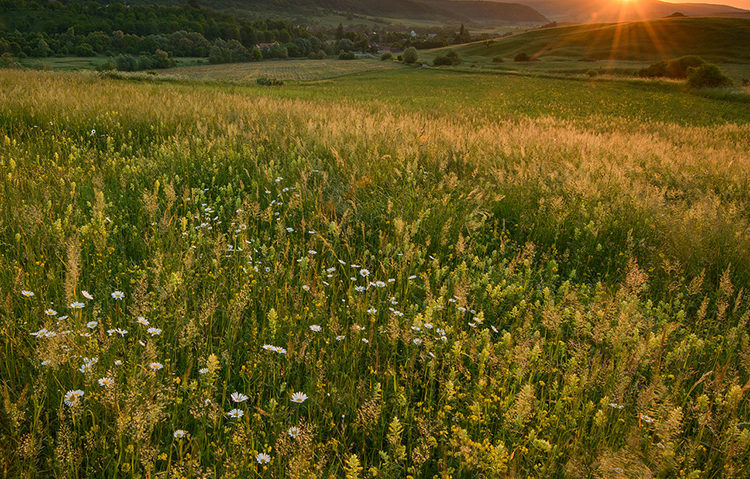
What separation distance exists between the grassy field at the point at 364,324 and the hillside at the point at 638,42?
8061cm

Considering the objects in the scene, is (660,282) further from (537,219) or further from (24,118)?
(24,118)

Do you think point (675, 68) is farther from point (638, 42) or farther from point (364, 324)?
point (364, 324)

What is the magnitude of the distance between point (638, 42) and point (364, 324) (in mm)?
101942

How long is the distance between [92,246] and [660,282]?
507 cm

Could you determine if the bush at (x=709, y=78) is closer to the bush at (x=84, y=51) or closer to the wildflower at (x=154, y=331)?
the wildflower at (x=154, y=331)

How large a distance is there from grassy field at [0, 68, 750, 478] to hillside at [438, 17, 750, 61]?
80605mm

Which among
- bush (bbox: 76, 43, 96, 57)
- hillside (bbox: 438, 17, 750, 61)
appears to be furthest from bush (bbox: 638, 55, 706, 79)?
bush (bbox: 76, 43, 96, 57)

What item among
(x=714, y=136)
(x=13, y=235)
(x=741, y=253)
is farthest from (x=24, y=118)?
(x=714, y=136)

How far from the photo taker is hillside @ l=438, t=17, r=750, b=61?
68312 mm

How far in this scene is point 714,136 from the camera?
12562 millimetres

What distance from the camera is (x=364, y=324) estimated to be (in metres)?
2.60

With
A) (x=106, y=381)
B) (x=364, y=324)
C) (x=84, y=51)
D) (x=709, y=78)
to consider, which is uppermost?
(x=84, y=51)

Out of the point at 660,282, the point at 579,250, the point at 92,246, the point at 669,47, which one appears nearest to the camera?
the point at 92,246

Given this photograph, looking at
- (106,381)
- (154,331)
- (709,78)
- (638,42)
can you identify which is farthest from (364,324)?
(638,42)
